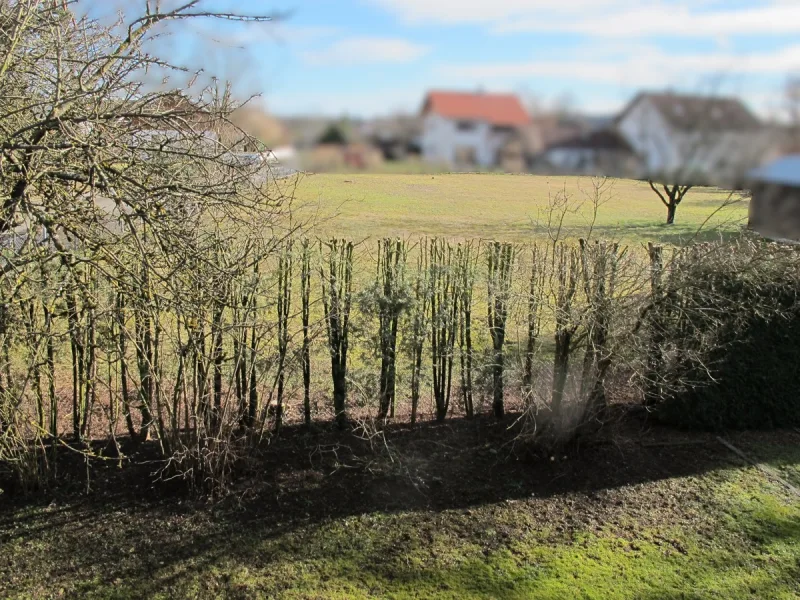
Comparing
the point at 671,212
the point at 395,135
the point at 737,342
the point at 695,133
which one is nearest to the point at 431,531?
the point at 671,212

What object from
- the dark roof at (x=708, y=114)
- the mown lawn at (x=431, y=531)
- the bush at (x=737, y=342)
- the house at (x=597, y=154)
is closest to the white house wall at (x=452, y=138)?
the house at (x=597, y=154)

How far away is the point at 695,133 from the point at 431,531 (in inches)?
135

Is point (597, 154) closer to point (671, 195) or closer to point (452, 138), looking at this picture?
point (452, 138)

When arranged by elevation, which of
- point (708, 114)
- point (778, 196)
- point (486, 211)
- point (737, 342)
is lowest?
→ point (737, 342)

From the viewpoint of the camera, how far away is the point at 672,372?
5766mm

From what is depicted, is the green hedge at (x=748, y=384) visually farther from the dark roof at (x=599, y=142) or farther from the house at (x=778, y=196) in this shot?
the dark roof at (x=599, y=142)

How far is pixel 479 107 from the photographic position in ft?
7.75

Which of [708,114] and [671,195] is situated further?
[671,195]

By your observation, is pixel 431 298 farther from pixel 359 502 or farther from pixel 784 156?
pixel 784 156

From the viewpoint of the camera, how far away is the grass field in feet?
15.6

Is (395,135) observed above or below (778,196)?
above

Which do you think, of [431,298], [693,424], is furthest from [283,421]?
[693,424]

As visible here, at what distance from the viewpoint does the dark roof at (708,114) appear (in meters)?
1.96

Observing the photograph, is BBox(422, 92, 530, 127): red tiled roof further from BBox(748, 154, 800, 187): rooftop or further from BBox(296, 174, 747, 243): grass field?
BBox(296, 174, 747, 243): grass field
